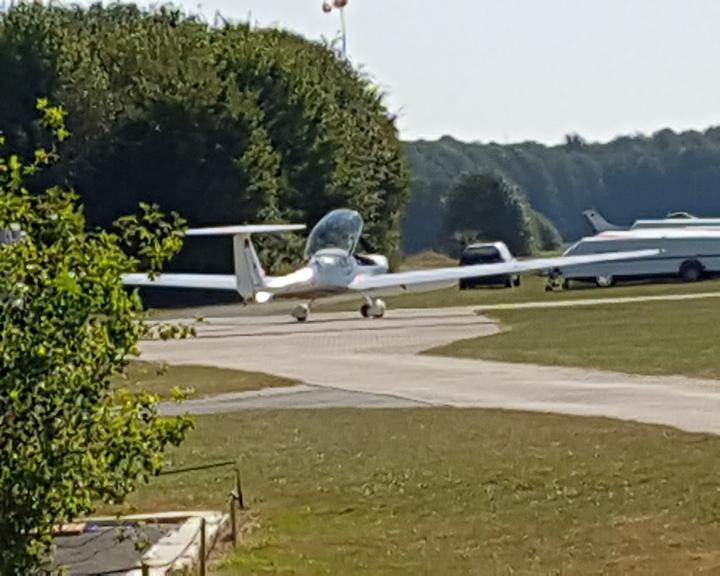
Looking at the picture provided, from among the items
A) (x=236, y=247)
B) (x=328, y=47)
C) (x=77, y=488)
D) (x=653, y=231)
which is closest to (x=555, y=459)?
(x=77, y=488)

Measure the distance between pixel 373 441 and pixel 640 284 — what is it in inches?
1714

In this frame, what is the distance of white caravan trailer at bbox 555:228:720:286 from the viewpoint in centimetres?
6194

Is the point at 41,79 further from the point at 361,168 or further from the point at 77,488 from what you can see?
the point at 77,488

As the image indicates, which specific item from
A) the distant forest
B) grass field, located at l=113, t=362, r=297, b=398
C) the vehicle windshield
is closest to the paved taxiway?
grass field, located at l=113, t=362, r=297, b=398

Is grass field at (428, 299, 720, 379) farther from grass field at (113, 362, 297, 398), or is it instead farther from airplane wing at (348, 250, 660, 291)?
grass field at (113, 362, 297, 398)

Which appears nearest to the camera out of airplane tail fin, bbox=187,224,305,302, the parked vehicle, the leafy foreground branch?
the leafy foreground branch

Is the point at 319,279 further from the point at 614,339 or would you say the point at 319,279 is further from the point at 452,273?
the point at 614,339

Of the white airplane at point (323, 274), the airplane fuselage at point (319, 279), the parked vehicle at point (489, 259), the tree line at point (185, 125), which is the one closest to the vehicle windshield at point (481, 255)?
the parked vehicle at point (489, 259)

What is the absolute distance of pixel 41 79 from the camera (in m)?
63.8

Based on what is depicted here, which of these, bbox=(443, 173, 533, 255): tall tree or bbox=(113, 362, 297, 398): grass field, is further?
bbox=(443, 173, 533, 255): tall tree

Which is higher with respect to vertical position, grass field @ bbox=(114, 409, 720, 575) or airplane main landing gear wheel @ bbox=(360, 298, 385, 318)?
airplane main landing gear wheel @ bbox=(360, 298, 385, 318)

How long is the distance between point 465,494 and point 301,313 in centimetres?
3120

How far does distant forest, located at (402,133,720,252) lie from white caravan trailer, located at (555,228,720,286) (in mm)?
77628

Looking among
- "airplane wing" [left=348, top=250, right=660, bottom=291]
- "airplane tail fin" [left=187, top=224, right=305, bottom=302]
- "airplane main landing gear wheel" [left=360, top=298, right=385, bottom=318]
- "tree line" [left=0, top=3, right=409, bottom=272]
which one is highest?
"tree line" [left=0, top=3, right=409, bottom=272]
